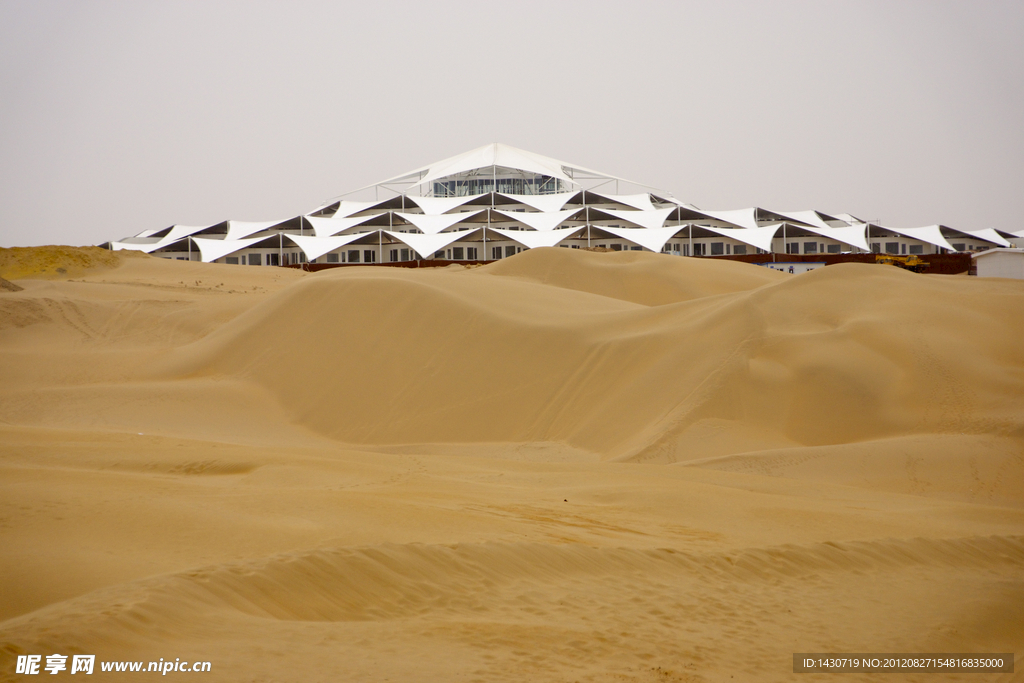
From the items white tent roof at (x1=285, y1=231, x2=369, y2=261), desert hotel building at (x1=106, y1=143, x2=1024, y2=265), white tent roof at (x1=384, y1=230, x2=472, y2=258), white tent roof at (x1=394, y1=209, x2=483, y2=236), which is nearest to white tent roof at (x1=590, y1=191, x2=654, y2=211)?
desert hotel building at (x1=106, y1=143, x2=1024, y2=265)

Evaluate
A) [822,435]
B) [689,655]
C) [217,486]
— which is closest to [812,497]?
[822,435]

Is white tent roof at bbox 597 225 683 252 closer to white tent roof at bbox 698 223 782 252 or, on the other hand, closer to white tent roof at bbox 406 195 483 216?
white tent roof at bbox 698 223 782 252

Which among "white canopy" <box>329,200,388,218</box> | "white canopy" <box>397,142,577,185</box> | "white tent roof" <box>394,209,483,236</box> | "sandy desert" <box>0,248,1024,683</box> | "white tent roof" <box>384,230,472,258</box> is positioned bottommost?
"sandy desert" <box>0,248,1024,683</box>

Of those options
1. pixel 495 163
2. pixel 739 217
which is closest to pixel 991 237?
pixel 739 217

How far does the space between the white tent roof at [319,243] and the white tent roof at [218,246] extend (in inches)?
102

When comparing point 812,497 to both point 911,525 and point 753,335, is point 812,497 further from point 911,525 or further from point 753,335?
point 753,335

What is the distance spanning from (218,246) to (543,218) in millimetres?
17937

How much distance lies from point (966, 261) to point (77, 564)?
3769 cm

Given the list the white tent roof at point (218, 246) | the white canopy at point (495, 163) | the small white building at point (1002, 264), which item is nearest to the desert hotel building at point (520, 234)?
the white tent roof at point (218, 246)

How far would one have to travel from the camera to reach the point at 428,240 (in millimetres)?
43688

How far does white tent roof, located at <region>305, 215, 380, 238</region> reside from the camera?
4784 centimetres

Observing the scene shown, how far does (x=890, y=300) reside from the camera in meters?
13.8

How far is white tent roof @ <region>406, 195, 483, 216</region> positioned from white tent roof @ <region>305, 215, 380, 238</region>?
13.7ft

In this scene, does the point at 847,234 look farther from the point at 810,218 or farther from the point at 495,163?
the point at 495,163
